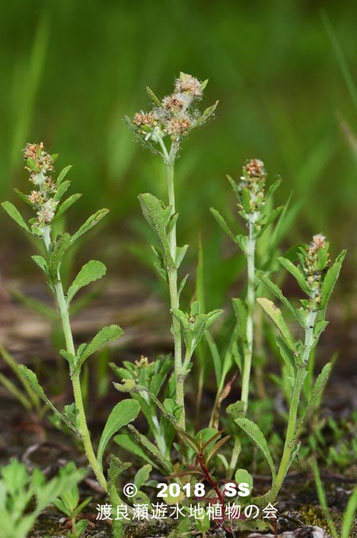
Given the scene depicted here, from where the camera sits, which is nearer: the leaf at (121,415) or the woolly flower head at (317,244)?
the woolly flower head at (317,244)

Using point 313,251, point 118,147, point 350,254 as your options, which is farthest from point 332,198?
point 313,251

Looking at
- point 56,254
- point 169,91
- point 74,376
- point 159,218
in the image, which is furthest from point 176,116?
point 169,91

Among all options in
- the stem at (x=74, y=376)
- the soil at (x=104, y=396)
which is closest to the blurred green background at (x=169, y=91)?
the soil at (x=104, y=396)

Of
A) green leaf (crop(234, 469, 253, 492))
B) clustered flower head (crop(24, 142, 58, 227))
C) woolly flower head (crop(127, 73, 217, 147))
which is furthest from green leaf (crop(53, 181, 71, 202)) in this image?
green leaf (crop(234, 469, 253, 492))

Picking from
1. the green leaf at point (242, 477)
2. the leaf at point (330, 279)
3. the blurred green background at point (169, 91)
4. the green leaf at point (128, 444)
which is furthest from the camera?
the blurred green background at point (169, 91)

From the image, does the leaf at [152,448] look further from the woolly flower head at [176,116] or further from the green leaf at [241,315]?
the woolly flower head at [176,116]

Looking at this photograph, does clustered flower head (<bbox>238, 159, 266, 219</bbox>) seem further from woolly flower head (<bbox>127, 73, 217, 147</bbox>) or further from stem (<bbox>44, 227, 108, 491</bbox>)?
stem (<bbox>44, 227, 108, 491</bbox>)

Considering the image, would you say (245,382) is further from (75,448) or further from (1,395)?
(1,395)
